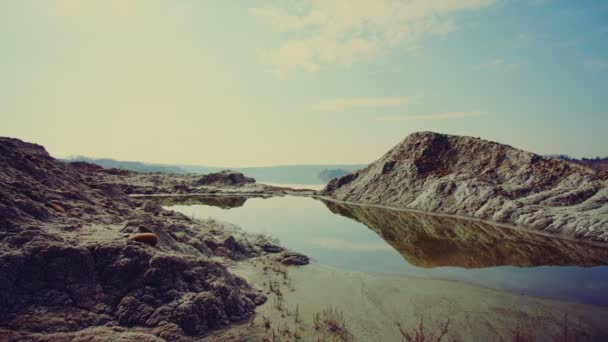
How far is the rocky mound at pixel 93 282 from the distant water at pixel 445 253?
21.4 ft

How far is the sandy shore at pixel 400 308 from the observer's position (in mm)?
7105

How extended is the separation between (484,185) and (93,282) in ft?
91.3

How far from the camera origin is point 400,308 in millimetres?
8469

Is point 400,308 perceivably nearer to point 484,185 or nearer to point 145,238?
point 145,238

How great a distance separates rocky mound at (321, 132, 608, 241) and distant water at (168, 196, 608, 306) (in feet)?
10.0

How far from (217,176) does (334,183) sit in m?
18.4

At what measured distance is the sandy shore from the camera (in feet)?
23.3

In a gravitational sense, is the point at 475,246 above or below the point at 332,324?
above

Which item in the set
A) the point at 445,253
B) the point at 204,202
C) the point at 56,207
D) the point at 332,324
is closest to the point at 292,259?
the point at 332,324

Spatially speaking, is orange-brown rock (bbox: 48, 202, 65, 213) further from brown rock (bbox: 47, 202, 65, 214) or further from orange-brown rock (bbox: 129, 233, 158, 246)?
orange-brown rock (bbox: 129, 233, 158, 246)

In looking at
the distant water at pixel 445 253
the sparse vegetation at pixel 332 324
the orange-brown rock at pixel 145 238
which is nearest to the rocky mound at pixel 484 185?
Result: the distant water at pixel 445 253

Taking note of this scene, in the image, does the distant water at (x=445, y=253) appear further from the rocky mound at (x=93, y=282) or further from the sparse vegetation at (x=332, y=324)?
the rocky mound at (x=93, y=282)

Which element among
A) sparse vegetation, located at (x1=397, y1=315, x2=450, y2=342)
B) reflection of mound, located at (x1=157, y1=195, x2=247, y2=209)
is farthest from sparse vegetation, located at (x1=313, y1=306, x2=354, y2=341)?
reflection of mound, located at (x1=157, y1=195, x2=247, y2=209)

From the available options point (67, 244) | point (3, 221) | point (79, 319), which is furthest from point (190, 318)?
point (3, 221)
